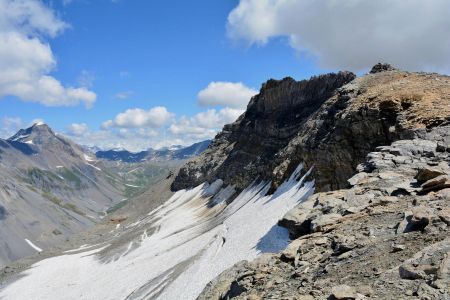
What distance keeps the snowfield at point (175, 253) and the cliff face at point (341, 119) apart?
488cm

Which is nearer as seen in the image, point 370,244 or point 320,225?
point 370,244

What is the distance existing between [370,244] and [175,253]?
4555cm

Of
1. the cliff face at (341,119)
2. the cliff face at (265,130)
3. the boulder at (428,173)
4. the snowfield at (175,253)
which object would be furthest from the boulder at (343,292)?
the cliff face at (265,130)

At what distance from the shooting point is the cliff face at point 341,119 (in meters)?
37.1

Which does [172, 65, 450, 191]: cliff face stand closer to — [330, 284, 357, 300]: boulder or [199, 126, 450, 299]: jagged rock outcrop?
[199, 126, 450, 299]: jagged rock outcrop

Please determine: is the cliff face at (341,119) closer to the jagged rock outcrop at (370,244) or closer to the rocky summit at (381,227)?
the rocky summit at (381,227)

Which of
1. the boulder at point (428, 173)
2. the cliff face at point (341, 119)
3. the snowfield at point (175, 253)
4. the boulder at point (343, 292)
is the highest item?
the cliff face at point (341, 119)

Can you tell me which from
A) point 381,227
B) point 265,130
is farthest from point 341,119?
point 265,130

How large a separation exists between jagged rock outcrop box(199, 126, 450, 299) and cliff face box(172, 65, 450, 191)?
10174 mm

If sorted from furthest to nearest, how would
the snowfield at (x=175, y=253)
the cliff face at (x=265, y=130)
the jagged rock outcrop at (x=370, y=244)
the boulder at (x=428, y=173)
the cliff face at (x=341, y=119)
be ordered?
the cliff face at (x=265, y=130)
the snowfield at (x=175, y=253)
the cliff face at (x=341, y=119)
the boulder at (x=428, y=173)
the jagged rock outcrop at (x=370, y=244)

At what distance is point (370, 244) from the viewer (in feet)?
57.4

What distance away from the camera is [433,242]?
1531 centimetres

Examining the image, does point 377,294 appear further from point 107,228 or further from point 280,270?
point 107,228

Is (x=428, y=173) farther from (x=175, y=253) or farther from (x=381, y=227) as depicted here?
(x=175, y=253)
